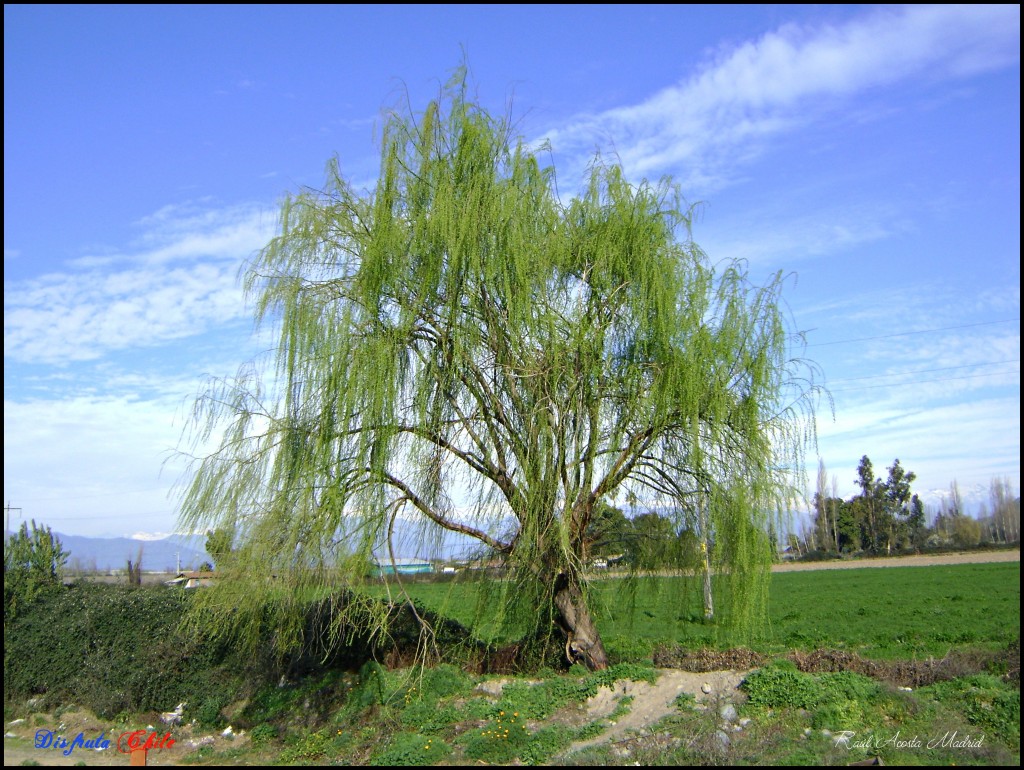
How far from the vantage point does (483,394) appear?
1106 cm

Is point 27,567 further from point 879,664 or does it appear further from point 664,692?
point 879,664

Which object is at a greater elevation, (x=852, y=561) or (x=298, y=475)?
(x=298, y=475)

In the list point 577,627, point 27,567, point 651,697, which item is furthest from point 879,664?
point 27,567

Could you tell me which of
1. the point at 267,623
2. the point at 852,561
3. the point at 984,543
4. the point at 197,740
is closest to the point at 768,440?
the point at 267,623

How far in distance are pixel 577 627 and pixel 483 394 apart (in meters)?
3.93

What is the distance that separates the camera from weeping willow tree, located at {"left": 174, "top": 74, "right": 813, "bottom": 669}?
10.4 meters

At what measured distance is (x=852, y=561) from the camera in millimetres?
49844

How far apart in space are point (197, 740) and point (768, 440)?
1024 centimetres

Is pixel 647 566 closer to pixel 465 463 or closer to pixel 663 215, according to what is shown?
pixel 465 463

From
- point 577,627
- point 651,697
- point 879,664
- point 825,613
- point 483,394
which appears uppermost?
point 483,394

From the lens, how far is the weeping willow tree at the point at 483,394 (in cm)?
1040

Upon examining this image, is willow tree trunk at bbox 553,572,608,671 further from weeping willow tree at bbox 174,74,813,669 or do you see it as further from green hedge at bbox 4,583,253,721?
green hedge at bbox 4,583,253,721

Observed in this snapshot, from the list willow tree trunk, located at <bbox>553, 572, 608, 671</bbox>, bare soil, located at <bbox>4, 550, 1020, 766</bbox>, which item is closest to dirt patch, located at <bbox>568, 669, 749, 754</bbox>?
bare soil, located at <bbox>4, 550, 1020, 766</bbox>


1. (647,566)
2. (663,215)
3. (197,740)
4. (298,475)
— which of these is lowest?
(197,740)
